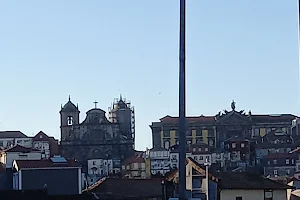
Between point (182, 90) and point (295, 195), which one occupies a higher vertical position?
point (182, 90)

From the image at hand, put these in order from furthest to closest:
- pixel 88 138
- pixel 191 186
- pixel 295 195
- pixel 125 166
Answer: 1. pixel 88 138
2. pixel 125 166
3. pixel 295 195
4. pixel 191 186

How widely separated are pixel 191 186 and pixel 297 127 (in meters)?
106

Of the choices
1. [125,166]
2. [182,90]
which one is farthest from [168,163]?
[182,90]

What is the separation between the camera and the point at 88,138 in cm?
13562

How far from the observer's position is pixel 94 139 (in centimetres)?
13550

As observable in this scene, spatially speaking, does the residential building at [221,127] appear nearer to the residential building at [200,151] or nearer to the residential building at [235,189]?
the residential building at [200,151]

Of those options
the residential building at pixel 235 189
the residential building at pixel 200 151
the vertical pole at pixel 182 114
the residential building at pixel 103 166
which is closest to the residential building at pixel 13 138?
the residential building at pixel 103 166

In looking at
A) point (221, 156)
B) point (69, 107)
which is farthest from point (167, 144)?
point (69, 107)

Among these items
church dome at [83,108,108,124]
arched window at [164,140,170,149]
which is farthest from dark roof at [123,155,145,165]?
arched window at [164,140,170,149]

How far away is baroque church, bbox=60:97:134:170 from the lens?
5290 inches

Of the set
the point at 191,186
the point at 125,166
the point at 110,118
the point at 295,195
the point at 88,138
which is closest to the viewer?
the point at 191,186

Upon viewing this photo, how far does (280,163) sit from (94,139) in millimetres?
32461

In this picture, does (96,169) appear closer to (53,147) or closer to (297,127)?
(53,147)

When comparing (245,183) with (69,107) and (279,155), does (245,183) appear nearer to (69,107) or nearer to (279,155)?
(279,155)
